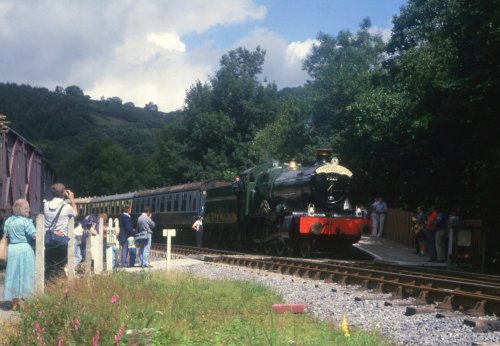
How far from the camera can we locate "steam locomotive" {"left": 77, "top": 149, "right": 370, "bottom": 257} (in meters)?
22.4

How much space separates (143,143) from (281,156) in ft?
333

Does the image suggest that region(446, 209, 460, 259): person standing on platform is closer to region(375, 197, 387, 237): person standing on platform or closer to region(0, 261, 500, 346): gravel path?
region(0, 261, 500, 346): gravel path

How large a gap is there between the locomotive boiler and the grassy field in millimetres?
10872

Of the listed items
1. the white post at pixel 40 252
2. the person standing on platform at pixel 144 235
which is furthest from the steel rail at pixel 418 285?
the white post at pixel 40 252

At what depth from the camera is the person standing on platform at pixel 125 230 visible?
1897cm

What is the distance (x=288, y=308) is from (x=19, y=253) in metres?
3.83

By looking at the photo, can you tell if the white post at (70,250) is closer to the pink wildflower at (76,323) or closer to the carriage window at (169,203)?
the pink wildflower at (76,323)

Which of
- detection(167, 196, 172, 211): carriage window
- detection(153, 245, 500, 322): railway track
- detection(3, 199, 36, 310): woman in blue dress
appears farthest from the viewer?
detection(167, 196, 172, 211): carriage window

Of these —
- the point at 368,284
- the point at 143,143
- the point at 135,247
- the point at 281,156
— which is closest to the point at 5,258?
the point at 368,284

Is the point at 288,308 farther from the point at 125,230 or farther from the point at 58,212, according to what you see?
the point at 125,230

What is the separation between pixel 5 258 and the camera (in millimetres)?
9734

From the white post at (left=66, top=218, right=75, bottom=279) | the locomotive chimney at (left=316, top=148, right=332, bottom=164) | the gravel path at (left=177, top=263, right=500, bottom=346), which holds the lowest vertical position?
the gravel path at (left=177, top=263, right=500, bottom=346)

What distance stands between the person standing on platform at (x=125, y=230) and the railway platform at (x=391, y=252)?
808 centimetres

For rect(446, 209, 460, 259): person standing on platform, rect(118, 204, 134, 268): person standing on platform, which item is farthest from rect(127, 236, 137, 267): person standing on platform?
rect(446, 209, 460, 259): person standing on platform
